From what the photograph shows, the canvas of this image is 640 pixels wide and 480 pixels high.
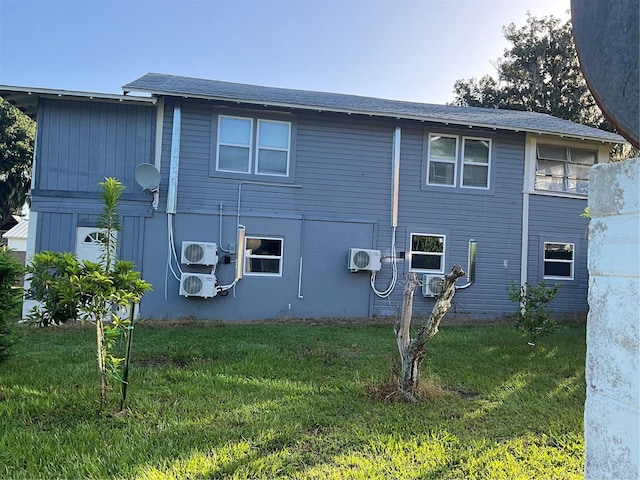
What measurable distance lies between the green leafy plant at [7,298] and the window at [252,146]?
15.4ft

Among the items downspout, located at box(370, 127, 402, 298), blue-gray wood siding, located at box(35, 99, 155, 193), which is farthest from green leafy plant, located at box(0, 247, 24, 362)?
downspout, located at box(370, 127, 402, 298)

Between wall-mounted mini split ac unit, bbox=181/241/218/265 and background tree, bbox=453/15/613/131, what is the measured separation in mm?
19226

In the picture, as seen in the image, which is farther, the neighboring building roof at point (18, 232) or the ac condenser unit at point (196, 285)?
the neighboring building roof at point (18, 232)

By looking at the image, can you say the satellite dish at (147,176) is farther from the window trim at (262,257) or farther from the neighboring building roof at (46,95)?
the window trim at (262,257)

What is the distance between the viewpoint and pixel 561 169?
10.5 meters

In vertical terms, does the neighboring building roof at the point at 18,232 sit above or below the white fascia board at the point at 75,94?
below

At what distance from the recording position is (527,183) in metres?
10.1

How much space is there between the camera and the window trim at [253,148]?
29.2 feet

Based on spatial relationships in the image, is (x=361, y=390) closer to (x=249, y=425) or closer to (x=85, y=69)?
(x=249, y=425)

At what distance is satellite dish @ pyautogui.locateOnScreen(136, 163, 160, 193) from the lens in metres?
8.14

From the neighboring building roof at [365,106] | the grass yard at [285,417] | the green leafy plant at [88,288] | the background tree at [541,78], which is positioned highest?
the background tree at [541,78]

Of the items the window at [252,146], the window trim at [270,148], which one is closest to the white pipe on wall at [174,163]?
the window at [252,146]

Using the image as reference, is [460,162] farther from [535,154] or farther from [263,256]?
[263,256]

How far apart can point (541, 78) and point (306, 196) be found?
1858 cm
